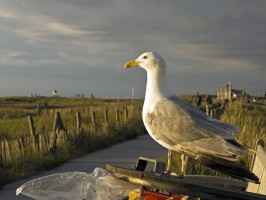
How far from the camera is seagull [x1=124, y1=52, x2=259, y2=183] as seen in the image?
354cm

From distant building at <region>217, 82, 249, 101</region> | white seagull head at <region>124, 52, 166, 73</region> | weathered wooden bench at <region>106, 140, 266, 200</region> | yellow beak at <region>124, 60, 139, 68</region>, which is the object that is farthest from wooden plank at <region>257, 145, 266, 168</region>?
distant building at <region>217, 82, 249, 101</region>

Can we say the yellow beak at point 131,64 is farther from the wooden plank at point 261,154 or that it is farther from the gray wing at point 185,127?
the wooden plank at point 261,154

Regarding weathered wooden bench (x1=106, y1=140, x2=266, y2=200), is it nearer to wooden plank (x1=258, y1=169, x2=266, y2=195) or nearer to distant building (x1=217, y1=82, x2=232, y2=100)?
wooden plank (x1=258, y1=169, x2=266, y2=195)

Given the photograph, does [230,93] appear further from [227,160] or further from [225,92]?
[227,160]

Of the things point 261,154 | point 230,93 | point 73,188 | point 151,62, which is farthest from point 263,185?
point 230,93

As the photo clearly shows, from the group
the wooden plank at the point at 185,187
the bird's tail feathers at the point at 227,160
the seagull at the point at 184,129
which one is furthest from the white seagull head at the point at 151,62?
the wooden plank at the point at 185,187

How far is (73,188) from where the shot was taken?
4.18 metres

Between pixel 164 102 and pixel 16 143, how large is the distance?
27.4ft

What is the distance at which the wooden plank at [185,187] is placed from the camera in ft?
10.1

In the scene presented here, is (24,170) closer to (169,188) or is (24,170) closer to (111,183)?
(111,183)

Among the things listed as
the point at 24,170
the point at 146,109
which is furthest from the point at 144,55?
the point at 24,170

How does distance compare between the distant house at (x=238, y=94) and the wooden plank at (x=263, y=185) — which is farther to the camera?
the distant house at (x=238, y=94)

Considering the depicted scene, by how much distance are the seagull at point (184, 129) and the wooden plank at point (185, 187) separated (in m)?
0.36

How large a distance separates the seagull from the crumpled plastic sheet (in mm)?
534
